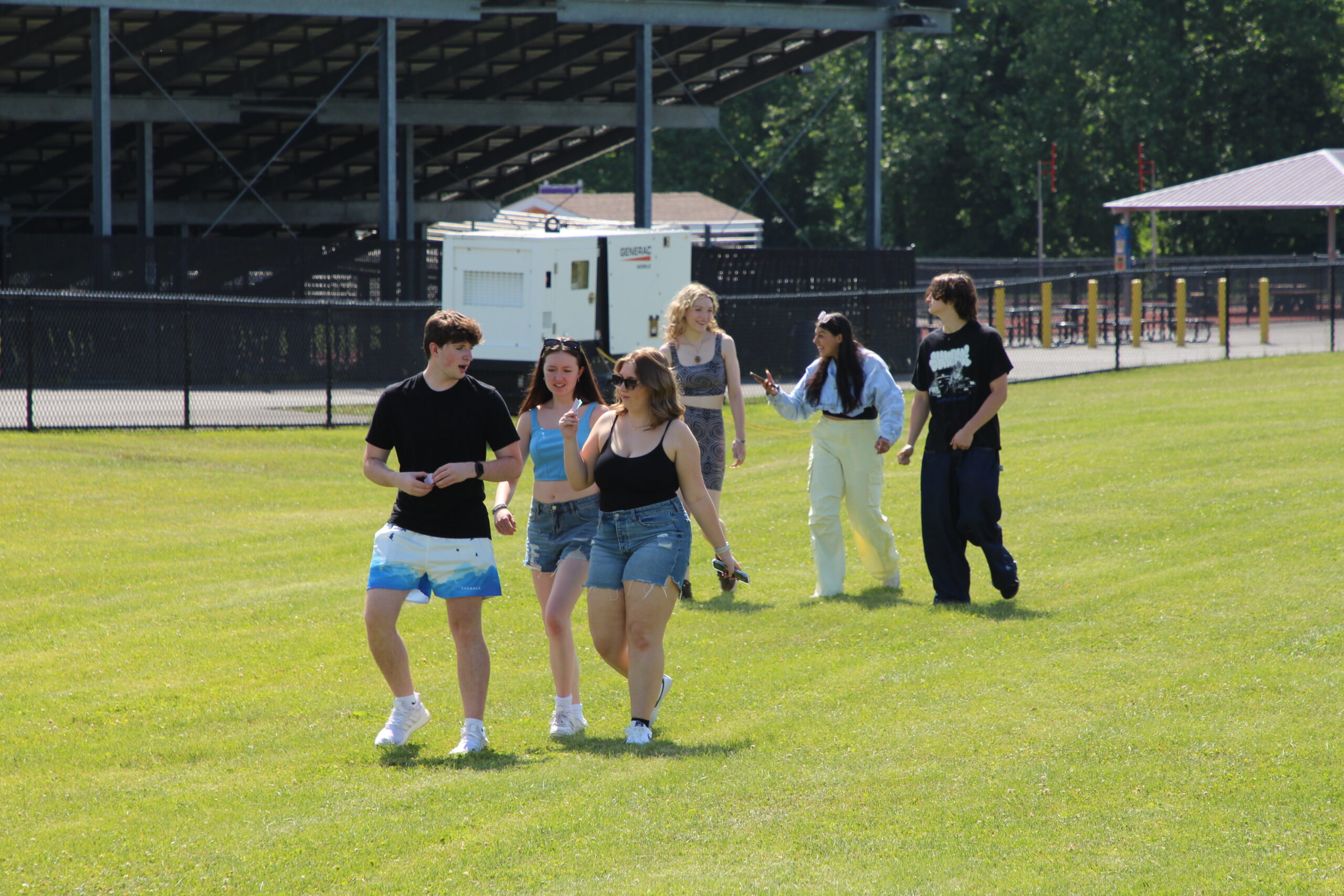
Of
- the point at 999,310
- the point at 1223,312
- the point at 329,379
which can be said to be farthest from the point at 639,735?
the point at 999,310

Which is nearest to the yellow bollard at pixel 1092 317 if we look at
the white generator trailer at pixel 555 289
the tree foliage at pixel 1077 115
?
the white generator trailer at pixel 555 289

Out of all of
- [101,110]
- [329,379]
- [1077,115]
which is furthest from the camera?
[1077,115]

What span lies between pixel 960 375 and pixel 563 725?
337cm

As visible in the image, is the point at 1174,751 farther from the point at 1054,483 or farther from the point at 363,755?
the point at 1054,483

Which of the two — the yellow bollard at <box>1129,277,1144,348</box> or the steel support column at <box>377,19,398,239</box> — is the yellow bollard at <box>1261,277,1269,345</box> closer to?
the yellow bollard at <box>1129,277,1144,348</box>

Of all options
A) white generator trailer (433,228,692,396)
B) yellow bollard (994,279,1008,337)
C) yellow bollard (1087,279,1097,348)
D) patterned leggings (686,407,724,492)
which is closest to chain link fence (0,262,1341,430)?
yellow bollard (1087,279,1097,348)

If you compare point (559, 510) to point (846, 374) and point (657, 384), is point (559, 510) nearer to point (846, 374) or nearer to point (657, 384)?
point (657, 384)

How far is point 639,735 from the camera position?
6410 millimetres

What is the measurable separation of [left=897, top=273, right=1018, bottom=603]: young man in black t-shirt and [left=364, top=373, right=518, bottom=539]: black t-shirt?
10.2 feet

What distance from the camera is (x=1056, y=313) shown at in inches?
A: 1426

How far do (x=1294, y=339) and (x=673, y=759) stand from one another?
26337 mm

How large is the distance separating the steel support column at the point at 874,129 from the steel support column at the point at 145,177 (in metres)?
14.3

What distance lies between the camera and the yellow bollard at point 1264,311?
28562 mm

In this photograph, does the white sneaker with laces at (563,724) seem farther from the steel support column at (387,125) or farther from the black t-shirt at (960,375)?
the steel support column at (387,125)
